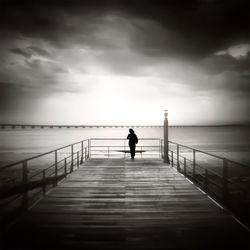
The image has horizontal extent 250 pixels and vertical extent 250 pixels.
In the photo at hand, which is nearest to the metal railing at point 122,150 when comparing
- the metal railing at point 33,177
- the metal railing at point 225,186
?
the metal railing at point 33,177

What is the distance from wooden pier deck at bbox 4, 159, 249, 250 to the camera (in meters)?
3.94

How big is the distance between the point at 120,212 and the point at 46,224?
1.43 meters

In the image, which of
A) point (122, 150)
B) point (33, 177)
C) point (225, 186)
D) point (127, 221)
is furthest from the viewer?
point (122, 150)

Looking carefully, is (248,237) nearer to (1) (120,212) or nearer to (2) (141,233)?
(2) (141,233)

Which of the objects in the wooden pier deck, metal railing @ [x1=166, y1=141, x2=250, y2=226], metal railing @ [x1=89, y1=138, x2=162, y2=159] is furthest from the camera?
metal railing @ [x1=89, y1=138, x2=162, y2=159]

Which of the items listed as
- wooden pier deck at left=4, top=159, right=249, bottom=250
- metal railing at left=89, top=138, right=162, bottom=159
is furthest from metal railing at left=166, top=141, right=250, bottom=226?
metal railing at left=89, top=138, right=162, bottom=159

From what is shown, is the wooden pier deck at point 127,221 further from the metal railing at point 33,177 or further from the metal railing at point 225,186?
the metal railing at point 33,177

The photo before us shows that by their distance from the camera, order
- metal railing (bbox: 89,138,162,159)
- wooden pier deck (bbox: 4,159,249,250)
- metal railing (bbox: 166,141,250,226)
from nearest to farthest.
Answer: wooden pier deck (bbox: 4,159,249,250), metal railing (bbox: 166,141,250,226), metal railing (bbox: 89,138,162,159)

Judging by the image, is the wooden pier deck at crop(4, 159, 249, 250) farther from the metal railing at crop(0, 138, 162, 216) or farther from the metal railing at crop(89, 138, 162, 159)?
the metal railing at crop(89, 138, 162, 159)

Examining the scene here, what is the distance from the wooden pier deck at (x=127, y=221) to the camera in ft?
12.9

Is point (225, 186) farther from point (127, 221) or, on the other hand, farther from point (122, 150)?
point (122, 150)

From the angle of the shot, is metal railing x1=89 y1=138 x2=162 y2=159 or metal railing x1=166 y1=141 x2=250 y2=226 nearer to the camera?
metal railing x1=166 y1=141 x2=250 y2=226

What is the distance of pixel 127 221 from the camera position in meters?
4.84

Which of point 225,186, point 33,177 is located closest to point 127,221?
point 225,186
